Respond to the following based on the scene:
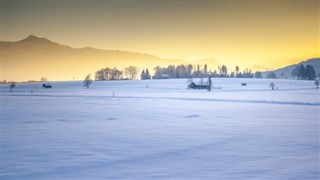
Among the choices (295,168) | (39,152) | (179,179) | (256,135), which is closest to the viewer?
(179,179)

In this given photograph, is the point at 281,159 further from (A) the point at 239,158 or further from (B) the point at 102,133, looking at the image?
(B) the point at 102,133

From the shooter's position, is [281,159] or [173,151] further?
[173,151]

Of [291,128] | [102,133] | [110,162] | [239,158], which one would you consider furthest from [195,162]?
[291,128]

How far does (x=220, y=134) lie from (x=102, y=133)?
18.4 feet

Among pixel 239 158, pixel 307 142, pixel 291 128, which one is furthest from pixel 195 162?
pixel 291 128

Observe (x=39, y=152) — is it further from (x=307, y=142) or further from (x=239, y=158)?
(x=307, y=142)

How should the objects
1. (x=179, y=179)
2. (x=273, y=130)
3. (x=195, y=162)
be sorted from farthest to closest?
(x=273, y=130) → (x=195, y=162) → (x=179, y=179)

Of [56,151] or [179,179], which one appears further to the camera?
[56,151]

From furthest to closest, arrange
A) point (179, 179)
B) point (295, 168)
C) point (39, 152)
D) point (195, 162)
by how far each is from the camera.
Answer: point (39, 152), point (195, 162), point (295, 168), point (179, 179)

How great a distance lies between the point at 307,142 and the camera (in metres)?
11.7

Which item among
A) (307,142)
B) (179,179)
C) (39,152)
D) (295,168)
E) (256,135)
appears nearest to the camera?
(179,179)

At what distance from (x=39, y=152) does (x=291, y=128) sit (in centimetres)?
1229

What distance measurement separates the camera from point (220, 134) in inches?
548

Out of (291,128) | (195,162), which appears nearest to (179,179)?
(195,162)
